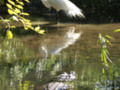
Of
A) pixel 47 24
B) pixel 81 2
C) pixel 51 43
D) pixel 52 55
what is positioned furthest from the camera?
pixel 81 2

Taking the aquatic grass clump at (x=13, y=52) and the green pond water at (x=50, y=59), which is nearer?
the green pond water at (x=50, y=59)

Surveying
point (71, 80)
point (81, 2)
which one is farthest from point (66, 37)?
point (81, 2)

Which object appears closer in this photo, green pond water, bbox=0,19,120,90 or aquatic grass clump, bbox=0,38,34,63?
green pond water, bbox=0,19,120,90

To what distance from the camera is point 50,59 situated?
11.7ft

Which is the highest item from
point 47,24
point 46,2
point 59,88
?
point 46,2

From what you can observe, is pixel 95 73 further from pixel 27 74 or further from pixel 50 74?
pixel 27 74

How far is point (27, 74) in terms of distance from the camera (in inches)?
115

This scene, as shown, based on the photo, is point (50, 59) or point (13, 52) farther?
point (13, 52)

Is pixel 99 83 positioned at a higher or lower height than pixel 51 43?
lower

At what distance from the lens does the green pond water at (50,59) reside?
2.68 m

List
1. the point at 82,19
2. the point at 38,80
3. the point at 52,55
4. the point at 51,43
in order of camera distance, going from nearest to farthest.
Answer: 1. the point at 38,80
2. the point at 52,55
3. the point at 51,43
4. the point at 82,19

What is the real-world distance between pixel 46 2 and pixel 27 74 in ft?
15.3

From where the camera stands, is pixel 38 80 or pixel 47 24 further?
pixel 47 24

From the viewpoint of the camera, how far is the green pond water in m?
2.68
